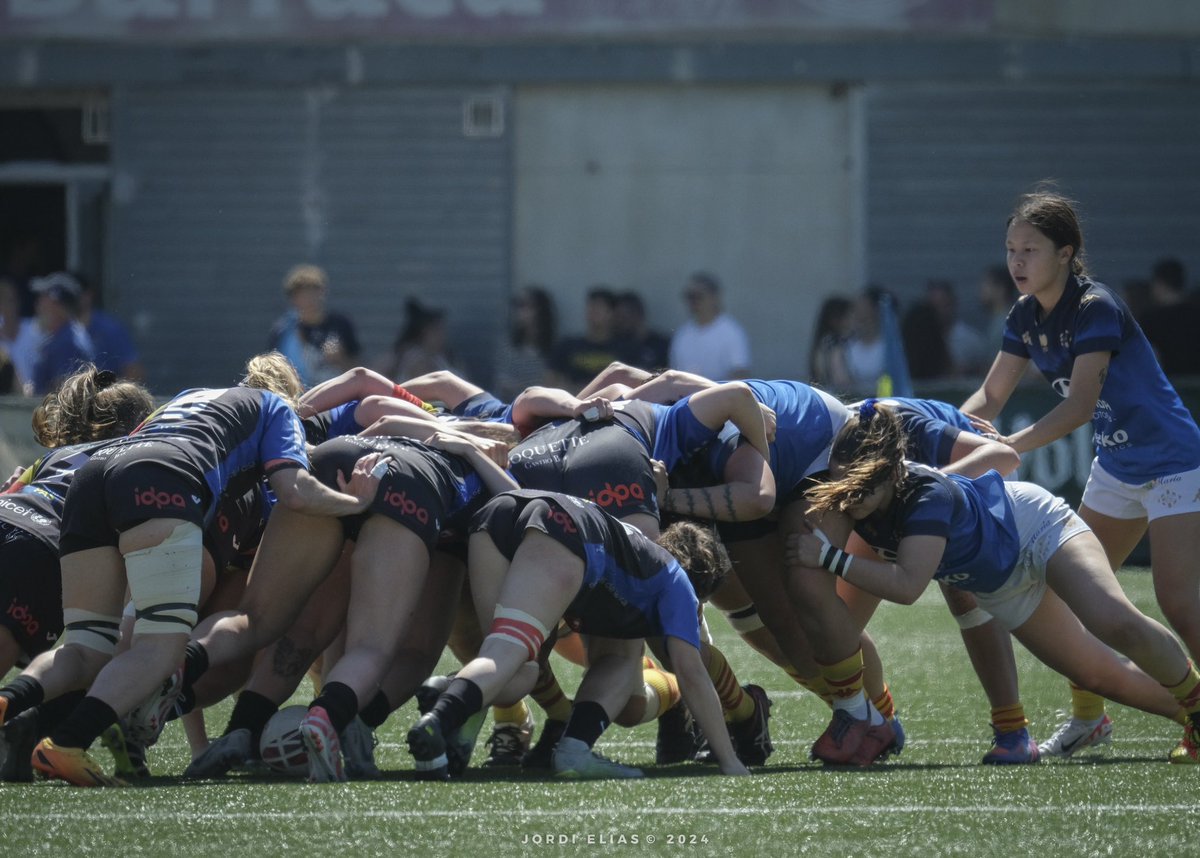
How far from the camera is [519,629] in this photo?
491 centimetres

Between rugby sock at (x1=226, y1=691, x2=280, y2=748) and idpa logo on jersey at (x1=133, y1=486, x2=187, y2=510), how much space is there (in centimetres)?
72

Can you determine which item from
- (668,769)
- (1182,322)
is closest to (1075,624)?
(668,769)

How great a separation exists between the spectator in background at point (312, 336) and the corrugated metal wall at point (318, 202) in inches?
79.8

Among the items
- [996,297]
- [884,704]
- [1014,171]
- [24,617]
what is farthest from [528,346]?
[24,617]

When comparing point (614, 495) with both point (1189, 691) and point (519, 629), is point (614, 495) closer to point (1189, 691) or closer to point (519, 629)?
point (519, 629)

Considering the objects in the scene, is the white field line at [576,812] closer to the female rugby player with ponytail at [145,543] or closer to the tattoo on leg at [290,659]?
the female rugby player with ponytail at [145,543]

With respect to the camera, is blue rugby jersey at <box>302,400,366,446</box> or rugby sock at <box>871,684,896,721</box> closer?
rugby sock at <box>871,684,896,721</box>

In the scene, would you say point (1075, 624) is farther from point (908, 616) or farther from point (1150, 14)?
point (1150, 14)

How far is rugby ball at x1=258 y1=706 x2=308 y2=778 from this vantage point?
16.5 feet

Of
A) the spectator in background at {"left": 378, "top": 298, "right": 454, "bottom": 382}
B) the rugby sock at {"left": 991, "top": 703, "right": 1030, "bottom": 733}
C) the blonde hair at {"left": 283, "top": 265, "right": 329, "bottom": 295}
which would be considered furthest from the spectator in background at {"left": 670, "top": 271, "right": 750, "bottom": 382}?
the rugby sock at {"left": 991, "top": 703, "right": 1030, "bottom": 733}

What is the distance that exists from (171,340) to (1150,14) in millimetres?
8651

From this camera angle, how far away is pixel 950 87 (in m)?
14.3

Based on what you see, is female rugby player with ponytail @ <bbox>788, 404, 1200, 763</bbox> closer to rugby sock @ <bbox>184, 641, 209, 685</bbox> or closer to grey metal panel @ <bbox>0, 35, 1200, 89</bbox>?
→ rugby sock @ <bbox>184, 641, 209, 685</bbox>

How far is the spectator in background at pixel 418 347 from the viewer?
515 inches
